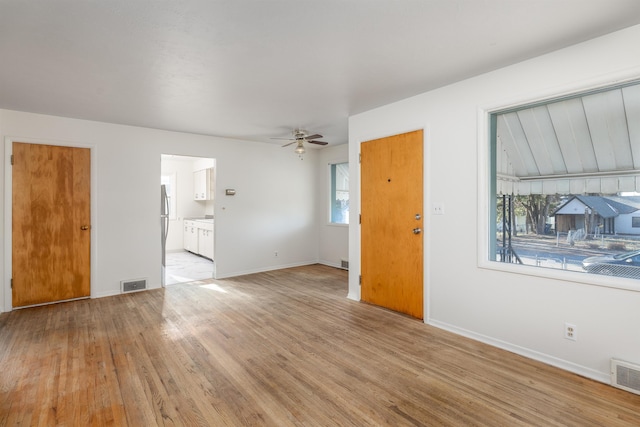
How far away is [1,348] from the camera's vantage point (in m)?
2.86

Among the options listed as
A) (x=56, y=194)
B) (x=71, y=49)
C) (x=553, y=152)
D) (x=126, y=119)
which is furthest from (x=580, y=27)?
(x=56, y=194)

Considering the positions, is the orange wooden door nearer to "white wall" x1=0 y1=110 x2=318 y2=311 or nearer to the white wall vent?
"white wall" x1=0 y1=110 x2=318 y2=311

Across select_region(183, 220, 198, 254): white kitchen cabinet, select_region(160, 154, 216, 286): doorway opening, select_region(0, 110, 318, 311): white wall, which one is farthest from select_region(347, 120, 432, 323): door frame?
select_region(183, 220, 198, 254): white kitchen cabinet

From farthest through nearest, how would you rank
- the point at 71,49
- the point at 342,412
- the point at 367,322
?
the point at 367,322
the point at 71,49
the point at 342,412

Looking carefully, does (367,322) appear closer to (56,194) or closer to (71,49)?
(71,49)

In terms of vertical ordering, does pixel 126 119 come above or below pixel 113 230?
above

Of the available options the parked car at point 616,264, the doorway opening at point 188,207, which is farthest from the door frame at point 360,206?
the doorway opening at point 188,207

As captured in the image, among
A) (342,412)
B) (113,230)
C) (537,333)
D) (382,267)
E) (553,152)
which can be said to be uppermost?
(553,152)

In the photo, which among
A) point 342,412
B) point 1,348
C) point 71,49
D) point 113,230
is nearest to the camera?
point 342,412

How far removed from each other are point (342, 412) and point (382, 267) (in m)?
2.09

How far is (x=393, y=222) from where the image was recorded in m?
3.76

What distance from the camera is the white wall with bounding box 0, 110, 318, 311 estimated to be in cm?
419

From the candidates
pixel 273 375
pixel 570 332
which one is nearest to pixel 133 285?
pixel 273 375

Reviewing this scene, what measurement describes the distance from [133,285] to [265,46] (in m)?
3.99
